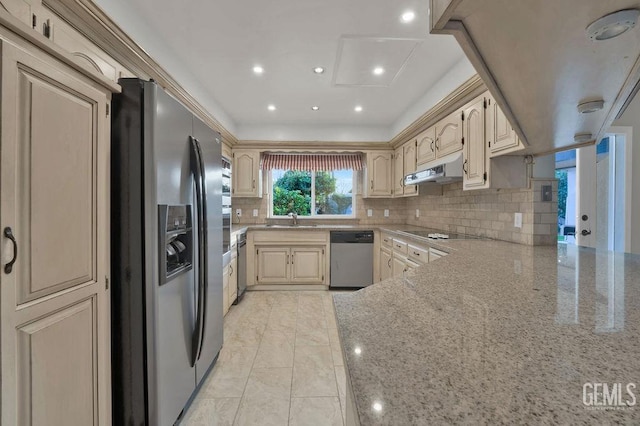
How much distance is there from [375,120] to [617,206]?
2.82 metres

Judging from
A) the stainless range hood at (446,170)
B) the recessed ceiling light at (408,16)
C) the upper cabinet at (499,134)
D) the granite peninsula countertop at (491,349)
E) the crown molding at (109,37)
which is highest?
the recessed ceiling light at (408,16)

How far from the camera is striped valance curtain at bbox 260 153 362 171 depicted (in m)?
4.55

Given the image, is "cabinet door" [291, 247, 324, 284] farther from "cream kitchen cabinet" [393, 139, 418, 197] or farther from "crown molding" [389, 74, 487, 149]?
"crown molding" [389, 74, 487, 149]

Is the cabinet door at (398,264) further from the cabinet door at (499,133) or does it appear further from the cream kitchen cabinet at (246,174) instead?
the cream kitchen cabinet at (246,174)

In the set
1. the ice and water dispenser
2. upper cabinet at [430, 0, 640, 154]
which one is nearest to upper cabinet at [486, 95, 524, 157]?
upper cabinet at [430, 0, 640, 154]

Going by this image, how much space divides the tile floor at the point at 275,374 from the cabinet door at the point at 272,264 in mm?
788

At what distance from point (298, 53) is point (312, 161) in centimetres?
225

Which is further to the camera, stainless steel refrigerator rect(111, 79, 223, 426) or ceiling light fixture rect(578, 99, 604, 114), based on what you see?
stainless steel refrigerator rect(111, 79, 223, 426)

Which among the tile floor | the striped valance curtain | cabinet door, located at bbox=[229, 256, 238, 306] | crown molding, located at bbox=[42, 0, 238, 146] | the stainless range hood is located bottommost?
the tile floor

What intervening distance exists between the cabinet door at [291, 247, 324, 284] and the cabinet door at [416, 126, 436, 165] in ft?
5.88

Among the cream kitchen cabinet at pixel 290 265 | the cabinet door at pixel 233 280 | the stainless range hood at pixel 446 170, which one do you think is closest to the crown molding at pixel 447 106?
the stainless range hood at pixel 446 170

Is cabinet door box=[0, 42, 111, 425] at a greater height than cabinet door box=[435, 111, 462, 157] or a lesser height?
lesser

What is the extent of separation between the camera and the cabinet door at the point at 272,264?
4.07 metres

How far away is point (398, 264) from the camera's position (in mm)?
3254
